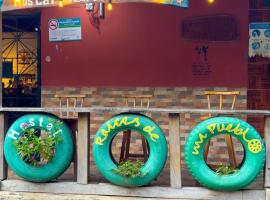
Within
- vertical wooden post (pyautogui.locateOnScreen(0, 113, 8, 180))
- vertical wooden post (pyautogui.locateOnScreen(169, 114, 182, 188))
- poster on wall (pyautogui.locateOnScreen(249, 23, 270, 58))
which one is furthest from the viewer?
poster on wall (pyautogui.locateOnScreen(249, 23, 270, 58))

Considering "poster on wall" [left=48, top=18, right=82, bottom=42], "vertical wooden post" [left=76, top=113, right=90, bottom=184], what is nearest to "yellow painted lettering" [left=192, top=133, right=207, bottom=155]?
"vertical wooden post" [left=76, top=113, right=90, bottom=184]

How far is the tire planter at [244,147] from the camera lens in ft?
14.8

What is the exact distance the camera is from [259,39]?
21.6 feet

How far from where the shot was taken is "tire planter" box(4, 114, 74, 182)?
4.88 m

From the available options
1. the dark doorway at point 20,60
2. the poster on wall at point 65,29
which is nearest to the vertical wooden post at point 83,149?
the poster on wall at point 65,29

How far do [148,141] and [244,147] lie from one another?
105 cm

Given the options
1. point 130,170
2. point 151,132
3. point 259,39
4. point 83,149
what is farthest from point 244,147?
point 259,39

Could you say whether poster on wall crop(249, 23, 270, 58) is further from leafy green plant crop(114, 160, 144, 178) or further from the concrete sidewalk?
the concrete sidewalk

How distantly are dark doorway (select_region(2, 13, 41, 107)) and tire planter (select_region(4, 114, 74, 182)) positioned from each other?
249 cm

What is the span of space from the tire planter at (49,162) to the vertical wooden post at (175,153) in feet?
3.85

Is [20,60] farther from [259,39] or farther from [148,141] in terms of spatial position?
[259,39]

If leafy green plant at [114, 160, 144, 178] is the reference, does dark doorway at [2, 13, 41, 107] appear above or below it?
above

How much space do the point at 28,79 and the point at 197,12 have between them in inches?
125

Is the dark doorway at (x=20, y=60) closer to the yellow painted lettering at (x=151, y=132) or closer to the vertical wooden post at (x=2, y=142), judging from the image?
the vertical wooden post at (x=2, y=142)
